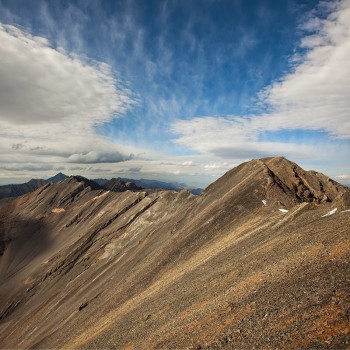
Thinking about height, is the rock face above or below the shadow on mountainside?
above

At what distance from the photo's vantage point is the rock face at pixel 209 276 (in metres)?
19.5

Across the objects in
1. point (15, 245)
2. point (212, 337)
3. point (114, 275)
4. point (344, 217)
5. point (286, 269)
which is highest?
point (344, 217)

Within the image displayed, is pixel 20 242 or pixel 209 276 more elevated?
pixel 209 276

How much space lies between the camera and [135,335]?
2947 cm

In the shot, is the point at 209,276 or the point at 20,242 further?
the point at 20,242

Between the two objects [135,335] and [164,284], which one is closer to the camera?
[135,335]

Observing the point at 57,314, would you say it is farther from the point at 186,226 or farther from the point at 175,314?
the point at 175,314

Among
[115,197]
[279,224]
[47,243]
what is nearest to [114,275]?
[279,224]

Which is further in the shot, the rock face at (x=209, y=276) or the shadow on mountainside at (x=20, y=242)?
the shadow on mountainside at (x=20, y=242)

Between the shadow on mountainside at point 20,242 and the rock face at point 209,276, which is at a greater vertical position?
the rock face at point 209,276

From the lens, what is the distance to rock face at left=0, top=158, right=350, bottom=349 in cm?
1948

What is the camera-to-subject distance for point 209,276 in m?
33.5

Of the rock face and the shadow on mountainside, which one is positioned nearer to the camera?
the rock face

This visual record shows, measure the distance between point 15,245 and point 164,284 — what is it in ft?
411
